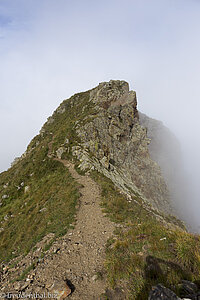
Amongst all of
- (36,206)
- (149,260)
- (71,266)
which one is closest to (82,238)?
(71,266)

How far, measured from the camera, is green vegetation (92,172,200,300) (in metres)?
6.03

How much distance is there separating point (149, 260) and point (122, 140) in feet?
135

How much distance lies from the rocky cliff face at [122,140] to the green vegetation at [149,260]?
23.4 meters

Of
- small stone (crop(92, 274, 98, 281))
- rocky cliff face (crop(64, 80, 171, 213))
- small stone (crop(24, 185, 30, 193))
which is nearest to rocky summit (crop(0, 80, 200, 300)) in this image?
small stone (crop(24, 185, 30, 193))

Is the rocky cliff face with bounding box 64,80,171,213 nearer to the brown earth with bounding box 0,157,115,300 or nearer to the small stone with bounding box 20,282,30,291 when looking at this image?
the brown earth with bounding box 0,157,115,300

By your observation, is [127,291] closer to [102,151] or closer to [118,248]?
[118,248]

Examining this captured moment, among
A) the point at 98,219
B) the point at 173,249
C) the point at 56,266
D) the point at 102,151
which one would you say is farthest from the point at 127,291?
the point at 102,151

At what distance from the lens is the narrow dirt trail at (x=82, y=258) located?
6.94 m

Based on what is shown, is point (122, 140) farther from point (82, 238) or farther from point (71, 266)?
point (71, 266)

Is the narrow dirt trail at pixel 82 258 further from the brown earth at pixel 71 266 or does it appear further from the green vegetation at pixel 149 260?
the green vegetation at pixel 149 260

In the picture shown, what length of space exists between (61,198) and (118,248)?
11.0m

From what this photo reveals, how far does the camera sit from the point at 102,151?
1389 inches

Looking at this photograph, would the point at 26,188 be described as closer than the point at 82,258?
No

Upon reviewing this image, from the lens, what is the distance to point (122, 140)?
47531 millimetres
